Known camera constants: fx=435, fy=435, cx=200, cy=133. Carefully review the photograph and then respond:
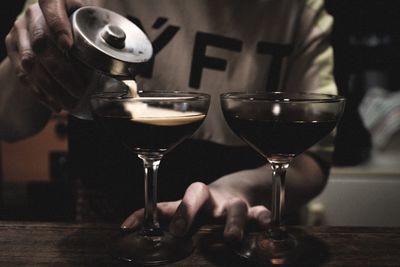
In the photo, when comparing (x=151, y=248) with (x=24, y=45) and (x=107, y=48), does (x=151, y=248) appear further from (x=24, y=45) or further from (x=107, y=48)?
(x=24, y=45)

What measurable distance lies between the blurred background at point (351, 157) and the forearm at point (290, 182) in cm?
105

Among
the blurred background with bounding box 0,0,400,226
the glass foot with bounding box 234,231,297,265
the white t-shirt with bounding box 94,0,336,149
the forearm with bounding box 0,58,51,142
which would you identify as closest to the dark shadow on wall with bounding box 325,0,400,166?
the blurred background with bounding box 0,0,400,226

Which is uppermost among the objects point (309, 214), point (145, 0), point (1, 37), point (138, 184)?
point (145, 0)

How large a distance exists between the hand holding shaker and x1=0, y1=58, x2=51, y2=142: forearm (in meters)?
0.49

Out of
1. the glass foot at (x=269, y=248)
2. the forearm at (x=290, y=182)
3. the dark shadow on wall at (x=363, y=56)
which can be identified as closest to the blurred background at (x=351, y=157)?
the dark shadow on wall at (x=363, y=56)

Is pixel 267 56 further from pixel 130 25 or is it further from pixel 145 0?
pixel 130 25

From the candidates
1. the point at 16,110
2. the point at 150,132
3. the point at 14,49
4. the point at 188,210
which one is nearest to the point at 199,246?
the point at 188,210

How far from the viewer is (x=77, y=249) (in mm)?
698

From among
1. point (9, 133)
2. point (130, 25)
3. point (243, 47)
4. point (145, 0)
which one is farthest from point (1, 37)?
point (130, 25)

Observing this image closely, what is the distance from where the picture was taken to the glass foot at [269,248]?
26.7 inches

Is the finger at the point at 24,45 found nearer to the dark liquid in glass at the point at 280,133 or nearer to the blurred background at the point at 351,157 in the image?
the dark liquid in glass at the point at 280,133

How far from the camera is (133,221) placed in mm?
801

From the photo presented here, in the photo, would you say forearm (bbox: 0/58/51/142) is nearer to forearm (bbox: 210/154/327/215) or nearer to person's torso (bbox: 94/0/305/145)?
person's torso (bbox: 94/0/305/145)

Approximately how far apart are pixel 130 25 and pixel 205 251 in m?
0.46
